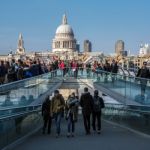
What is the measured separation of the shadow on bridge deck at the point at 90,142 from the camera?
17.0 m

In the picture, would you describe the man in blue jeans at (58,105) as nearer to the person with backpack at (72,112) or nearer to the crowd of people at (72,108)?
the crowd of people at (72,108)

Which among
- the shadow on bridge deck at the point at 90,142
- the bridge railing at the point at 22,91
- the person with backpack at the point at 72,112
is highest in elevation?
the bridge railing at the point at 22,91

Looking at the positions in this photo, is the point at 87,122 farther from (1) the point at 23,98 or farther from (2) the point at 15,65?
(2) the point at 15,65

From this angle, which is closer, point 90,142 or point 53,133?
point 90,142

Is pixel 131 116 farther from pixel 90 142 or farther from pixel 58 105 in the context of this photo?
pixel 90 142

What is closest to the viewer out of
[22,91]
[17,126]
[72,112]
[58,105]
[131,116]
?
[17,126]

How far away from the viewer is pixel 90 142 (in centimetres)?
1844

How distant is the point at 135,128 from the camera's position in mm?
23000

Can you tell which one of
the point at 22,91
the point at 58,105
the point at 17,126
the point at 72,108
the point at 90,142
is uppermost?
the point at 22,91

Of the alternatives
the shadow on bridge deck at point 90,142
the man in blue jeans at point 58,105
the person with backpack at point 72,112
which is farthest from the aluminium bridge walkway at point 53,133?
the man in blue jeans at point 58,105

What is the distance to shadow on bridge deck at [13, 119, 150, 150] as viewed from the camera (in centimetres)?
1700

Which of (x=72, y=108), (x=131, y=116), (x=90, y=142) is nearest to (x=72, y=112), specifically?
(x=72, y=108)

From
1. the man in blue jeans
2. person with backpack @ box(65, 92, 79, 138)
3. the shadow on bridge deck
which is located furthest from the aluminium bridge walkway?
the man in blue jeans

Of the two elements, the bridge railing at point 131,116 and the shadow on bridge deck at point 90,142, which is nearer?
the shadow on bridge deck at point 90,142
